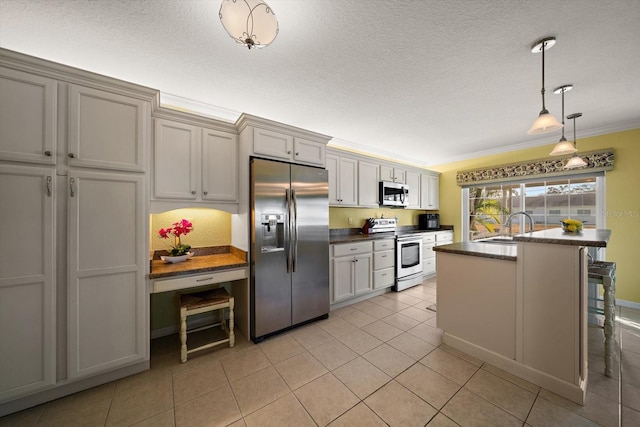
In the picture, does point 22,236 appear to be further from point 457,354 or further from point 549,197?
point 549,197

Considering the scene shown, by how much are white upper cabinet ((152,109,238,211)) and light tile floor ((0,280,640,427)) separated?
1491 millimetres

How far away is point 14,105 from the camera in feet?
4.95

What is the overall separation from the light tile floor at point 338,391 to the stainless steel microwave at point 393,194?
7.88 ft

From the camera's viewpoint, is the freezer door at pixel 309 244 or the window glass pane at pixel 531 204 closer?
the freezer door at pixel 309 244

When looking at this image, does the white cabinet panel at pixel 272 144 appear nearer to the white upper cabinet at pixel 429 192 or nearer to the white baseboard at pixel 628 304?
the white upper cabinet at pixel 429 192

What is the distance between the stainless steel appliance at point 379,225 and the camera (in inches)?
161

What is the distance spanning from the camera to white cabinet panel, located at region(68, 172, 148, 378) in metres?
1.67

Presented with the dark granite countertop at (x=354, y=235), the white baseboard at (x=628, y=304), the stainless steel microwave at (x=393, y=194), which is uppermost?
the stainless steel microwave at (x=393, y=194)

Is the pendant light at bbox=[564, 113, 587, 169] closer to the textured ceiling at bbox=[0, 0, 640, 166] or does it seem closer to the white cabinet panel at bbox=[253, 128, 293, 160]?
the textured ceiling at bbox=[0, 0, 640, 166]

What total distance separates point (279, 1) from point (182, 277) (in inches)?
88.5

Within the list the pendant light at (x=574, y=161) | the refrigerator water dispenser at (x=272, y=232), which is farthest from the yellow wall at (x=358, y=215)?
the pendant light at (x=574, y=161)

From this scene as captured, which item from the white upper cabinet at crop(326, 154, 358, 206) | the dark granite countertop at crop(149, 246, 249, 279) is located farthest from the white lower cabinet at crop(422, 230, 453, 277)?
the dark granite countertop at crop(149, 246, 249, 279)

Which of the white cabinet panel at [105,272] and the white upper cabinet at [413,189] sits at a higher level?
the white upper cabinet at [413,189]

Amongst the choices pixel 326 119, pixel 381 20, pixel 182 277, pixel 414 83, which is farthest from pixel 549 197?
pixel 182 277
